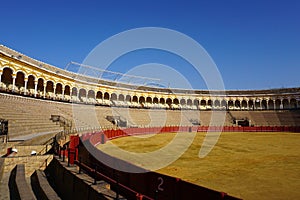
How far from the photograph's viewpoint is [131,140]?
2225 cm

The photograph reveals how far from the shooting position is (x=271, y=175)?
840 cm

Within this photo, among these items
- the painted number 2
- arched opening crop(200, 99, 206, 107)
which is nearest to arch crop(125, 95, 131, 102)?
arched opening crop(200, 99, 206, 107)

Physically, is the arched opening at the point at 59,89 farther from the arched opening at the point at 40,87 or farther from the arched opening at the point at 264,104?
the arched opening at the point at 264,104

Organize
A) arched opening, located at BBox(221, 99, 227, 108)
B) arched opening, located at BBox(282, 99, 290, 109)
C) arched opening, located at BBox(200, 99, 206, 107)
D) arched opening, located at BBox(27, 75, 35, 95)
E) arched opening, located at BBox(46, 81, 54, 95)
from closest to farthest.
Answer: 1. arched opening, located at BBox(27, 75, 35, 95)
2. arched opening, located at BBox(46, 81, 54, 95)
3. arched opening, located at BBox(282, 99, 290, 109)
4. arched opening, located at BBox(221, 99, 227, 108)
5. arched opening, located at BBox(200, 99, 206, 107)

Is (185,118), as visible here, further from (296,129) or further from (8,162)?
(8,162)

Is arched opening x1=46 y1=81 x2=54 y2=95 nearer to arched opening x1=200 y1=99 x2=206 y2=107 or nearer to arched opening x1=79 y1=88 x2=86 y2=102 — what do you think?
arched opening x1=79 y1=88 x2=86 y2=102

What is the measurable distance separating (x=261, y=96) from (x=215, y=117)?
1593 centimetres

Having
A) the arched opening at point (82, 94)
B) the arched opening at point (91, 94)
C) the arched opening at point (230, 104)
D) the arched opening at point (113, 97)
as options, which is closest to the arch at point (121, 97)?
the arched opening at point (113, 97)

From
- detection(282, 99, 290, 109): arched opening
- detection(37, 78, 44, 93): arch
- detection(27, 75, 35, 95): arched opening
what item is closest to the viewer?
detection(27, 75, 35, 95): arched opening

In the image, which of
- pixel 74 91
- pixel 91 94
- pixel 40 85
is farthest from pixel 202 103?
pixel 40 85

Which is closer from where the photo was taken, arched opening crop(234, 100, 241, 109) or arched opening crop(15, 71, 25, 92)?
arched opening crop(15, 71, 25, 92)

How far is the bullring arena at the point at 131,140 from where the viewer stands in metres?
5.64

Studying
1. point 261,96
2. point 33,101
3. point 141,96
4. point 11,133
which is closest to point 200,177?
point 11,133

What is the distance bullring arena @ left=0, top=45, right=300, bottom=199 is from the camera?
5.64 meters
